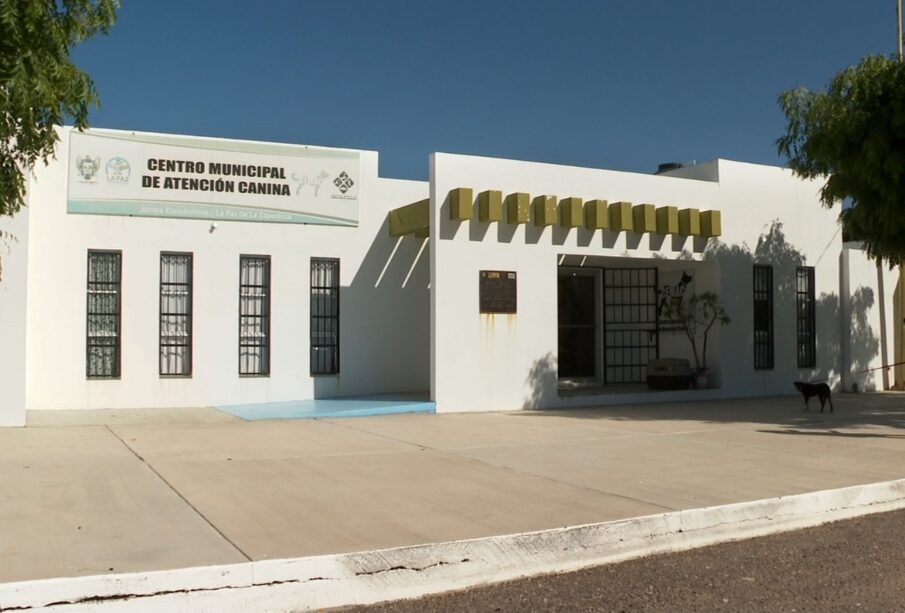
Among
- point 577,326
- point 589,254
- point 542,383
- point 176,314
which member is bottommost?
point 542,383

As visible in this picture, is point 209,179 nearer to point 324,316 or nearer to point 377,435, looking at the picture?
point 324,316

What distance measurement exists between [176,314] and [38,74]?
926cm

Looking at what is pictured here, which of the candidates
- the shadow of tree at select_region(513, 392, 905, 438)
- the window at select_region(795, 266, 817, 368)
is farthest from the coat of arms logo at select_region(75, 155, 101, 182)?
the window at select_region(795, 266, 817, 368)

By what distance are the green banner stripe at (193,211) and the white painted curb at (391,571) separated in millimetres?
11001

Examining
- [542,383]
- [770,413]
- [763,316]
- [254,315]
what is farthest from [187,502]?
[763,316]

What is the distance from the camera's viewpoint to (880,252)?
15094 millimetres

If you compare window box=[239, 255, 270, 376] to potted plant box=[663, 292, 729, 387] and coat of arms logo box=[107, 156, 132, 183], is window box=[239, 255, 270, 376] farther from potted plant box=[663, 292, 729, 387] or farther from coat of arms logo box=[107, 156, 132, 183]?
potted plant box=[663, 292, 729, 387]

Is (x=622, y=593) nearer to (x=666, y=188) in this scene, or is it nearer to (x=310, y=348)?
(x=310, y=348)

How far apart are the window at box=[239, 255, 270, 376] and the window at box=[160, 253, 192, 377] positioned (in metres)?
0.93

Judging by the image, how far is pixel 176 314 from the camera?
1538 cm

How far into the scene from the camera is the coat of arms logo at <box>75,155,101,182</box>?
48.4 ft

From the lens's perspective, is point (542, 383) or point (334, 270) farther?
point (334, 270)

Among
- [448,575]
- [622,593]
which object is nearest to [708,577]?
[622,593]

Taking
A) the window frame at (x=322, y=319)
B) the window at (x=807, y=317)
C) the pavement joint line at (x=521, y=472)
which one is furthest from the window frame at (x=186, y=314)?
the window at (x=807, y=317)
